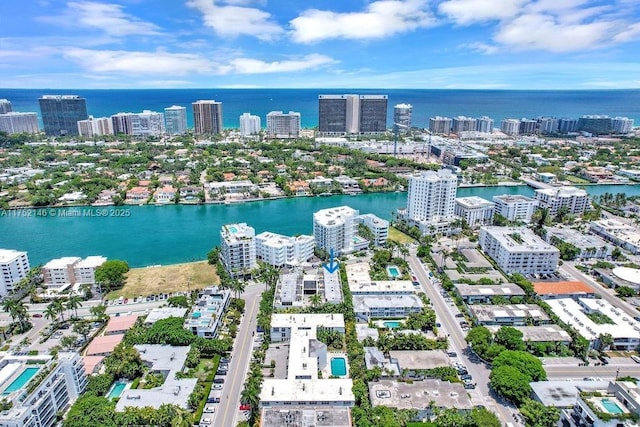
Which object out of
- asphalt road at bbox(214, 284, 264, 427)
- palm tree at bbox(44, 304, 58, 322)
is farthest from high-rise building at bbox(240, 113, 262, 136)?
palm tree at bbox(44, 304, 58, 322)

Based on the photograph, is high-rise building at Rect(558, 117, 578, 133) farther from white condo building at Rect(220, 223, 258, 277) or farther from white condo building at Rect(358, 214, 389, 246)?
white condo building at Rect(220, 223, 258, 277)

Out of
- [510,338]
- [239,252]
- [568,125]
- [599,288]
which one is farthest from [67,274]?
[568,125]

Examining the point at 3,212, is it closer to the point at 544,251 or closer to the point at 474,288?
the point at 474,288

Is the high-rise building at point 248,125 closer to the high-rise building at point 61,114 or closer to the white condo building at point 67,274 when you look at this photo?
the high-rise building at point 61,114

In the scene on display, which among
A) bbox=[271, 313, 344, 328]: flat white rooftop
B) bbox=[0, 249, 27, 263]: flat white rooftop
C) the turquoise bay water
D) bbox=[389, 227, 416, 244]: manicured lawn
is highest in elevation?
bbox=[0, 249, 27, 263]: flat white rooftop

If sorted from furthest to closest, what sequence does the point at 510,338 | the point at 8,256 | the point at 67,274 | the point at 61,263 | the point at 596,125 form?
the point at 596,125 → the point at 61,263 → the point at 67,274 → the point at 8,256 → the point at 510,338

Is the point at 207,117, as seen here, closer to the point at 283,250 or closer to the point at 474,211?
the point at 474,211
